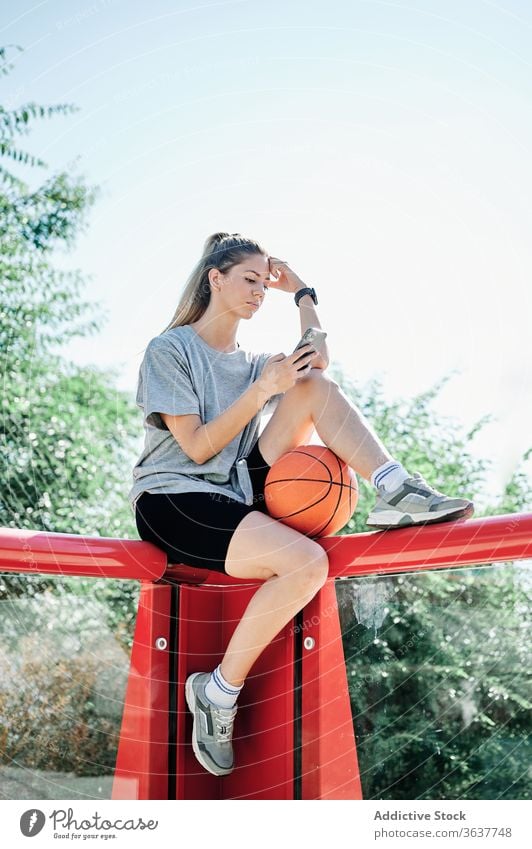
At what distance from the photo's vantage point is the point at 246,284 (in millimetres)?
2748

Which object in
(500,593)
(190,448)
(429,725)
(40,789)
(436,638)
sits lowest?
(40,789)

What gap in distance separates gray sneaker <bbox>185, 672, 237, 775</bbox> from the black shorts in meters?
0.36

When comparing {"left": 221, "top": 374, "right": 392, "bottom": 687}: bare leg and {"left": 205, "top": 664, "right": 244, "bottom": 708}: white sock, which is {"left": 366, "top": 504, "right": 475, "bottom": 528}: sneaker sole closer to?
{"left": 221, "top": 374, "right": 392, "bottom": 687}: bare leg

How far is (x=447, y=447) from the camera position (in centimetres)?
422

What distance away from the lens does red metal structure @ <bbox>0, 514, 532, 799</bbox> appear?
2.32 meters

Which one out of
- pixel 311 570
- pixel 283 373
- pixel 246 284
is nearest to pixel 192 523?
pixel 311 570

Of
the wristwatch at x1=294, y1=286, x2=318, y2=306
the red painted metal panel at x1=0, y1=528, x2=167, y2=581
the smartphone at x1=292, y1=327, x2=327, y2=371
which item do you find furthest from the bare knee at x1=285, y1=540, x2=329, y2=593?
the wristwatch at x1=294, y1=286, x2=318, y2=306

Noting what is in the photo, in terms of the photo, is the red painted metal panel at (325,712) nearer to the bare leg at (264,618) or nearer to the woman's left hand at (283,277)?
the bare leg at (264,618)

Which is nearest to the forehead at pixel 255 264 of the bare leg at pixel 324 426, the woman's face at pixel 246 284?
the woman's face at pixel 246 284

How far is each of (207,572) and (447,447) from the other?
6.36 feet

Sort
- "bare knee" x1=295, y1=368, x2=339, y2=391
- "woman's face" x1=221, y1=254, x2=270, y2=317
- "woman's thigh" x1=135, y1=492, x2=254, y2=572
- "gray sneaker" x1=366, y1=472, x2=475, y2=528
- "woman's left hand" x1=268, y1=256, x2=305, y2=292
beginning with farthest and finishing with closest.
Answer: "woman's left hand" x1=268, y1=256, x2=305, y2=292
"woman's face" x1=221, y1=254, x2=270, y2=317
"bare knee" x1=295, y1=368, x2=339, y2=391
"woman's thigh" x1=135, y1=492, x2=254, y2=572
"gray sneaker" x1=366, y1=472, x2=475, y2=528

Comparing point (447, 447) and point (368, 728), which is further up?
point (447, 447)
